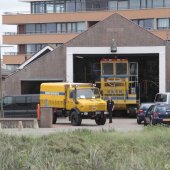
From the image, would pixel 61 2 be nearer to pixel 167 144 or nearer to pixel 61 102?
pixel 61 102

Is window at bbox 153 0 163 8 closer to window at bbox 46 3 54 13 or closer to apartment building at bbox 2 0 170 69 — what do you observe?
apartment building at bbox 2 0 170 69

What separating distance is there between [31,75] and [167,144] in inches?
1449

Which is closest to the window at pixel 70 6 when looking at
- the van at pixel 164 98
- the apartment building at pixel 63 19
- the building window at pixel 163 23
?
the apartment building at pixel 63 19

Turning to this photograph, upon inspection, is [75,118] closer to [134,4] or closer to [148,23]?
[148,23]

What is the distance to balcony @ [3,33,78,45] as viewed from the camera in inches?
3678

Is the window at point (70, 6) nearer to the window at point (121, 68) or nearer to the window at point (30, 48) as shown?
the window at point (30, 48)

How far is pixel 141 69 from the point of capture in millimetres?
59188

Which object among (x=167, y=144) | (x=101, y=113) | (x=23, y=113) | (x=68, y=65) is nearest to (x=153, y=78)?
(x=68, y=65)

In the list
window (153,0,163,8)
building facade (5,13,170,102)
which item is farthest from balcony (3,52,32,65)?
building facade (5,13,170,102)

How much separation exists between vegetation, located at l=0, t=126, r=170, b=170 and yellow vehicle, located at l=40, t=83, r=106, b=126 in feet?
39.0

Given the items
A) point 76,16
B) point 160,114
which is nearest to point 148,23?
point 76,16

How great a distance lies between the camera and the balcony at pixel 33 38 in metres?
93.4

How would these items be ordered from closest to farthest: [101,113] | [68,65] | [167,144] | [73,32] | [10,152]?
[10,152] < [167,144] < [101,113] < [68,65] < [73,32]

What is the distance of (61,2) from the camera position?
9669 centimetres
